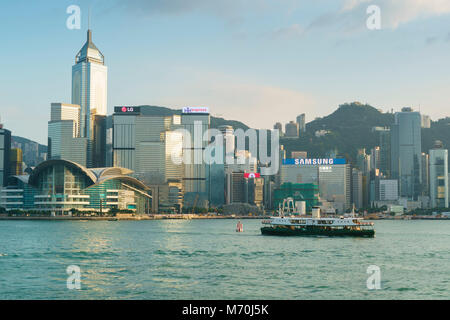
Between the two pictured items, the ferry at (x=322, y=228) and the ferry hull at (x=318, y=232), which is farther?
the ferry at (x=322, y=228)

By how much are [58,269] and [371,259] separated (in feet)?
108

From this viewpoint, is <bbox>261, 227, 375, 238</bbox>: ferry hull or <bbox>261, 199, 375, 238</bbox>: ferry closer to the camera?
<bbox>261, 227, 375, 238</bbox>: ferry hull

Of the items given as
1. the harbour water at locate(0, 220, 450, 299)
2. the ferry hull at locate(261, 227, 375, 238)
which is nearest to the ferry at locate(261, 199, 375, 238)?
the ferry hull at locate(261, 227, 375, 238)

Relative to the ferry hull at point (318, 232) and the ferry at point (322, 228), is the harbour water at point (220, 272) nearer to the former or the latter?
the ferry hull at point (318, 232)

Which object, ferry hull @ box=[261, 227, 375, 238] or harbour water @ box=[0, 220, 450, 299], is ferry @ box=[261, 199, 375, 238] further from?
harbour water @ box=[0, 220, 450, 299]

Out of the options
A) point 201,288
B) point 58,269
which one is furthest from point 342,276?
point 58,269

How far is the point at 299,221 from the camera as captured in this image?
9956cm

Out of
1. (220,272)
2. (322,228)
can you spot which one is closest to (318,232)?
(322,228)

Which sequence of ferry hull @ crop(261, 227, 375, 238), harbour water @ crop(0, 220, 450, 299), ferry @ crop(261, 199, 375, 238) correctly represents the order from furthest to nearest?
ferry @ crop(261, 199, 375, 238), ferry hull @ crop(261, 227, 375, 238), harbour water @ crop(0, 220, 450, 299)

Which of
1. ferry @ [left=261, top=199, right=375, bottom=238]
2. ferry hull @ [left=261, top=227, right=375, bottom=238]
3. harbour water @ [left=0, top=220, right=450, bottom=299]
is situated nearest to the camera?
harbour water @ [left=0, top=220, right=450, bottom=299]

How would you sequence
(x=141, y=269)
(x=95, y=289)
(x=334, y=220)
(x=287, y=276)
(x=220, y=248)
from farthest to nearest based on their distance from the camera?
(x=334, y=220) → (x=220, y=248) → (x=141, y=269) → (x=287, y=276) → (x=95, y=289)

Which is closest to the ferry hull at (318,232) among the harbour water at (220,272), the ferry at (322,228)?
the ferry at (322,228)
